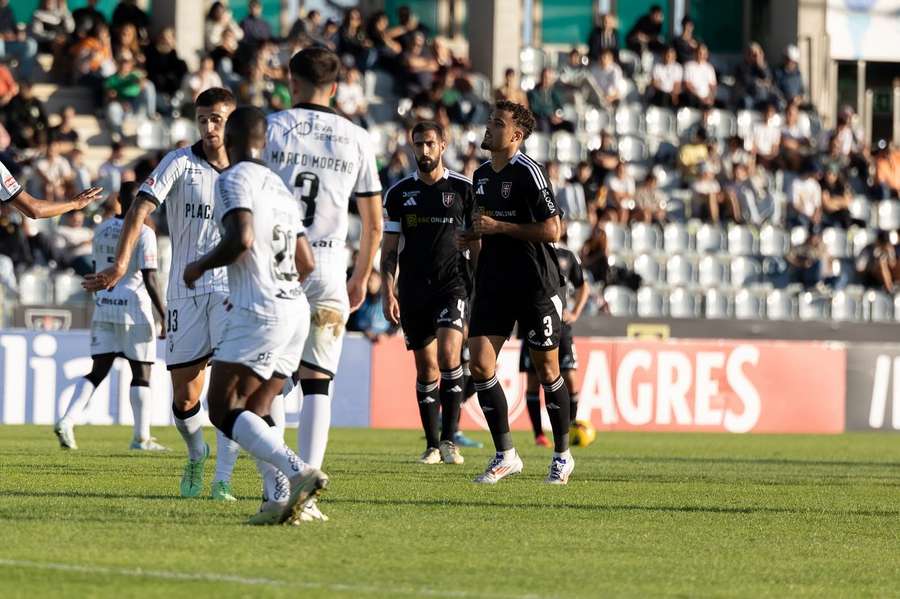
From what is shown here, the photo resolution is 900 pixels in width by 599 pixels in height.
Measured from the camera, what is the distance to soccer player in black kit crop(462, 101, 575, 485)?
38.1 ft

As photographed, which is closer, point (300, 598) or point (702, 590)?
point (300, 598)

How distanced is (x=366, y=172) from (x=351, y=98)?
1804 centimetres

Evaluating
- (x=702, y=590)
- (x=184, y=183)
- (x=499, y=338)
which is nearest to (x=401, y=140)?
(x=499, y=338)

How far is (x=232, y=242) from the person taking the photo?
25.7 ft

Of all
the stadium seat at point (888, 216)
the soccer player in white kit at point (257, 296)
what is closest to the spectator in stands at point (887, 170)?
the stadium seat at point (888, 216)

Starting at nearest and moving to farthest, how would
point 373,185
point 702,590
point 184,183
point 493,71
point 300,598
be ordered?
point 300,598 → point 702,590 → point 373,185 → point 184,183 → point 493,71

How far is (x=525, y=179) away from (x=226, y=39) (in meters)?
16.1

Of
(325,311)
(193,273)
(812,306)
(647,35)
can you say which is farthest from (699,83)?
(193,273)

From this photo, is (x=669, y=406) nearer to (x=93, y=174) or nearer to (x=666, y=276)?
(x=666, y=276)

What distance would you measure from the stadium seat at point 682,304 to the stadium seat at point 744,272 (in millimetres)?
1382

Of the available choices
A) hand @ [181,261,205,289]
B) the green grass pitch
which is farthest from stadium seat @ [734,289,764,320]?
hand @ [181,261,205,289]

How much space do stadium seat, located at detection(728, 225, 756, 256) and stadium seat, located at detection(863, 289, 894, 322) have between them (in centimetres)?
206

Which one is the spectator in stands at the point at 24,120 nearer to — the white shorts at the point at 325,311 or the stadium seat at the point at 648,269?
the stadium seat at the point at 648,269

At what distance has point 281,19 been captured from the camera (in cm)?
3341
